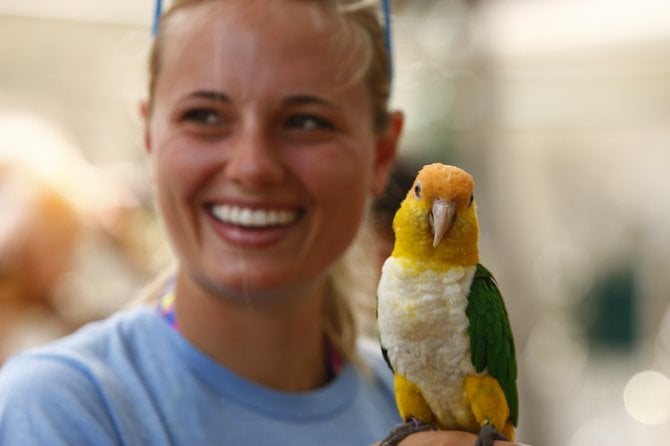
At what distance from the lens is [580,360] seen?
1.49 m

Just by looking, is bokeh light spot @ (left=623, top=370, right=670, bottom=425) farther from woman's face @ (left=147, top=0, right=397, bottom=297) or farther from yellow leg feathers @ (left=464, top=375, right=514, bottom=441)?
yellow leg feathers @ (left=464, top=375, right=514, bottom=441)

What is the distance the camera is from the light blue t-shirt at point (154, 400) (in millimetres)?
511

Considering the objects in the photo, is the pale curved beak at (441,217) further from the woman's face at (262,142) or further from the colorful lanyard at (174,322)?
the colorful lanyard at (174,322)

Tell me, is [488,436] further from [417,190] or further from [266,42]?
[266,42]

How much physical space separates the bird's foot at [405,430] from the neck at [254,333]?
0.76ft

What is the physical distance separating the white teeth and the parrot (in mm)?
127

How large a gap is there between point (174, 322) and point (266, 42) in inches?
10.6

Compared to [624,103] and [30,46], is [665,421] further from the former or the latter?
[30,46]

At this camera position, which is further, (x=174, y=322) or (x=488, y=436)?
(x=174, y=322)

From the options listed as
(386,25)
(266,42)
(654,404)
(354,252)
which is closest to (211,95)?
(266,42)

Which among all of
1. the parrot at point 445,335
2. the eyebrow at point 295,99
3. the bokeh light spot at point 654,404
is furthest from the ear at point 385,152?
the bokeh light spot at point 654,404

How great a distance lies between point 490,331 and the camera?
1.00 feet

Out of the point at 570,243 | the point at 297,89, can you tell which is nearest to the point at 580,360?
the point at 570,243

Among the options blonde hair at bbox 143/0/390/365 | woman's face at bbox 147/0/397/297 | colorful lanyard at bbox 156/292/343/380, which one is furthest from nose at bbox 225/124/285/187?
colorful lanyard at bbox 156/292/343/380
